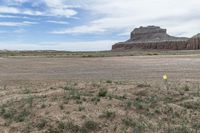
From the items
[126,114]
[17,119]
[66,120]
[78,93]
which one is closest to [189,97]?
[126,114]

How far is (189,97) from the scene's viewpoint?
1084 centimetres

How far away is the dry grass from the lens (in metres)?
8.55

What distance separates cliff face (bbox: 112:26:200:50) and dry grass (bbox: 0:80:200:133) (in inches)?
4798

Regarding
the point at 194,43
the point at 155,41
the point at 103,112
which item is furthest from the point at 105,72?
the point at 155,41

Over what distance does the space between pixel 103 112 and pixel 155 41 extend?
15143 centimetres

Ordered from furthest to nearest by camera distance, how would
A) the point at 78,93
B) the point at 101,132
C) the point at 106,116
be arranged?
the point at 78,93, the point at 106,116, the point at 101,132

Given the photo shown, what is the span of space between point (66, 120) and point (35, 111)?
117 cm

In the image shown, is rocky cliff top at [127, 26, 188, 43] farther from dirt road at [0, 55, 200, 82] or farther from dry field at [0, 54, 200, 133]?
dry field at [0, 54, 200, 133]

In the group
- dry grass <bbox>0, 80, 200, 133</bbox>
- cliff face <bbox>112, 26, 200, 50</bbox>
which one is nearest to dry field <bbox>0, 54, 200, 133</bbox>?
dry grass <bbox>0, 80, 200, 133</bbox>

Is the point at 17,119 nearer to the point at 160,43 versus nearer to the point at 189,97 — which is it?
the point at 189,97

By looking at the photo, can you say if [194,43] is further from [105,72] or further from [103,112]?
[103,112]

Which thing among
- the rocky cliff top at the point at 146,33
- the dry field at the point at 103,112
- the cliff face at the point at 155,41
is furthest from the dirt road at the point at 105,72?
the rocky cliff top at the point at 146,33

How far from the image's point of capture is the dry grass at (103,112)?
28.0ft

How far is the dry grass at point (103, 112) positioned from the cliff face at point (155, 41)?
4798 inches
